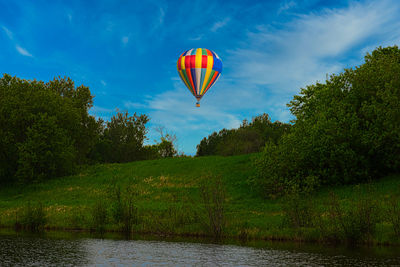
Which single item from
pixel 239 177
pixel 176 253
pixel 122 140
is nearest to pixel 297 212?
pixel 176 253

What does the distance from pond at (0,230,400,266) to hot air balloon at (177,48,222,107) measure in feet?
157

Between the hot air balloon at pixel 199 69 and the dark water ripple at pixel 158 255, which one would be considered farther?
the hot air balloon at pixel 199 69

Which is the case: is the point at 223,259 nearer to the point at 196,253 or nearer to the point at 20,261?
the point at 196,253

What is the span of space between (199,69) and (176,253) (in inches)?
2068

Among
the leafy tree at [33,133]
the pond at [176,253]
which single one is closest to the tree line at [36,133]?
the leafy tree at [33,133]

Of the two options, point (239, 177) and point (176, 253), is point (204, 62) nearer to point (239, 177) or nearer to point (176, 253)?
point (239, 177)

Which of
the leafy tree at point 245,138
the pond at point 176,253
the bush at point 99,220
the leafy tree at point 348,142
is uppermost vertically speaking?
the leafy tree at point 245,138

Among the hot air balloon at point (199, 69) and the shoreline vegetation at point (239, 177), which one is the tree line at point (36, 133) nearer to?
the shoreline vegetation at point (239, 177)

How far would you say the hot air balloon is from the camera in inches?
2739

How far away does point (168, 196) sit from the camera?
5134 cm

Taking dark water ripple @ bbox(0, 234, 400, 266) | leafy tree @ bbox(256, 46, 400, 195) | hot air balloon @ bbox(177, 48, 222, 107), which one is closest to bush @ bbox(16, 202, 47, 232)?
dark water ripple @ bbox(0, 234, 400, 266)

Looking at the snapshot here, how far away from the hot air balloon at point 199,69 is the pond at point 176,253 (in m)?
47.9

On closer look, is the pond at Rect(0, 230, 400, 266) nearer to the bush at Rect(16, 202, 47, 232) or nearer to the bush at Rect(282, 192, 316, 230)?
the bush at Rect(282, 192, 316, 230)

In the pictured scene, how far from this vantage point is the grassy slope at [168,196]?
29797mm
